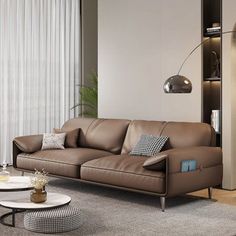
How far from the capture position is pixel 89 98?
830 centimetres

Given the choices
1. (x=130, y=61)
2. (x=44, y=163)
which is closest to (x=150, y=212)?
(x=44, y=163)

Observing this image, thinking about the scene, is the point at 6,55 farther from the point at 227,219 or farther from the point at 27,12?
the point at 227,219

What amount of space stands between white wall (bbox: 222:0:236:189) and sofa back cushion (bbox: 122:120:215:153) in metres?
0.43

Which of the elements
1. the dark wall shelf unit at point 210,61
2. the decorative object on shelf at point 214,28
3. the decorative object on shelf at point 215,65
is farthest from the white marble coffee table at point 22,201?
the decorative object on shelf at point 214,28

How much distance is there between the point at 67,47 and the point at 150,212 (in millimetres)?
4494

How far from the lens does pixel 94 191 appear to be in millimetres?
5926

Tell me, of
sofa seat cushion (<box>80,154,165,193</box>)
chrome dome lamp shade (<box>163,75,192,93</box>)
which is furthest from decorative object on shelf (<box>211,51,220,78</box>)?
sofa seat cushion (<box>80,154,165,193</box>)

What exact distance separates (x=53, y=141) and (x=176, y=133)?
169 centimetres

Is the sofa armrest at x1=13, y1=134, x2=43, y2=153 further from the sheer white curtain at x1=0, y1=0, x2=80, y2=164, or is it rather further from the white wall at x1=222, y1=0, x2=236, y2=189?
the white wall at x1=222, y1=0, x2=236, y2=189

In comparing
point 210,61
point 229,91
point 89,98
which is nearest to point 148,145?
point 229,91

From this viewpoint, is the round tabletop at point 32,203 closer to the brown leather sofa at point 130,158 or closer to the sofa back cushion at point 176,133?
the brown leather sofa at point 130,158

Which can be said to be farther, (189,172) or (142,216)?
(189,172)

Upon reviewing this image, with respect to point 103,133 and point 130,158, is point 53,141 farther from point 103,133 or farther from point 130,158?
point 130,158

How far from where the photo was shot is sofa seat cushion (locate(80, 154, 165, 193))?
4945 millimetres
